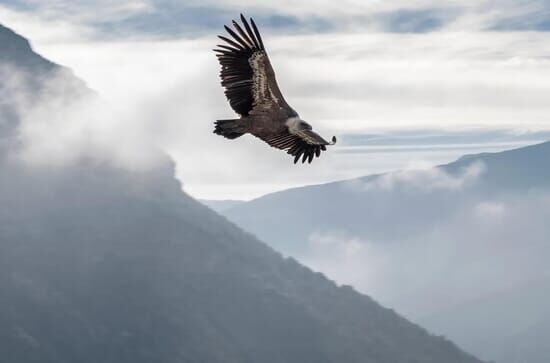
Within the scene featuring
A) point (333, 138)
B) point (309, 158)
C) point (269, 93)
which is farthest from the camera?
point (309, 158)

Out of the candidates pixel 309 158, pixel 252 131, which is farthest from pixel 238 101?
pixel 309 158

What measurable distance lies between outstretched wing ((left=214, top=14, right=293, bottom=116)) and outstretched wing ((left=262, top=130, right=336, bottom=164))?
3.10ft

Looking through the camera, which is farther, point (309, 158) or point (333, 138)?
point (309, 158)

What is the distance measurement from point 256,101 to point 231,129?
111 cm

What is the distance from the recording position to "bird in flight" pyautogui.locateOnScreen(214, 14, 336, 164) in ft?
68.7

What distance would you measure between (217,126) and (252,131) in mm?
1035

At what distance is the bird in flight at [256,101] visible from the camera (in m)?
20.9

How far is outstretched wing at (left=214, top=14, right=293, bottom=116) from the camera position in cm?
2106

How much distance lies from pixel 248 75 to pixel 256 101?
962 mm

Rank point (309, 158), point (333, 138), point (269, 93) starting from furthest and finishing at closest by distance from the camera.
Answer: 1. point (309, 158)
2. point (269, 93)
3. point (333, 138)

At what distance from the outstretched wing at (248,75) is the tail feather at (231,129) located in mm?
304

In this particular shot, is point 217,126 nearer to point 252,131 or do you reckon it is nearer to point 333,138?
point 252,131

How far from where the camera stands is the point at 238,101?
2167 centimetres

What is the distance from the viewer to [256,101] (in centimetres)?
2103
